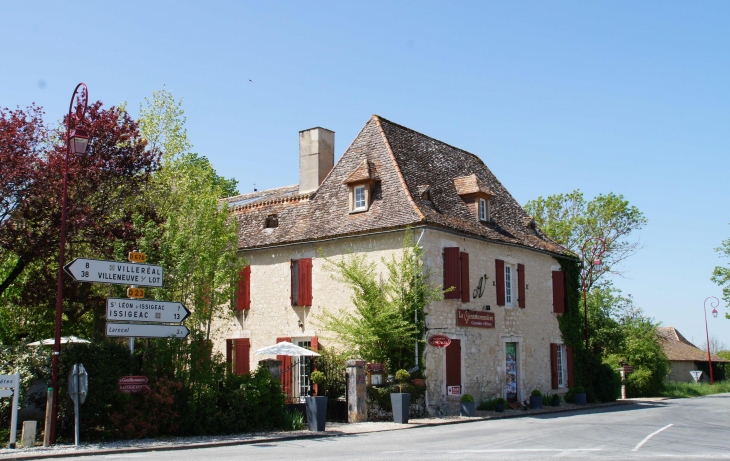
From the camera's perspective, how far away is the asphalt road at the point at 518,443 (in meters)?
12.3

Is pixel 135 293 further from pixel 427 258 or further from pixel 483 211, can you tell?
pixel 483 211

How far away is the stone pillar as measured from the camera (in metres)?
19.6

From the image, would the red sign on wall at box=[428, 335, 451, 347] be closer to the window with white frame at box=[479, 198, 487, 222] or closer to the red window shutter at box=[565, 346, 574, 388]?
the window with white frame at box=[479, 198, 487, 222]

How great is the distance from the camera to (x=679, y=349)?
49.1 metres

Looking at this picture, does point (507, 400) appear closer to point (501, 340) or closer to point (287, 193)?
point (501, 340)

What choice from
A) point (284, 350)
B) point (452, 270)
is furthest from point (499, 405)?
point (284, 350)

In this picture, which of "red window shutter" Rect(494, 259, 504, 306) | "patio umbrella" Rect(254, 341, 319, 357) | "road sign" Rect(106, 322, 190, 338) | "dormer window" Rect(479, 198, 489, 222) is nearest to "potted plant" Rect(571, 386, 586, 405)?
"red window shutter" Rect(494, 259, 504, 306)

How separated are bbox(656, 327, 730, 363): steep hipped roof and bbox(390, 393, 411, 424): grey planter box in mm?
30114

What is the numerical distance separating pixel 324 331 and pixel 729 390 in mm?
30853

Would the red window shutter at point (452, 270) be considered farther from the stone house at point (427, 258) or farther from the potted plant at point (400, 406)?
the potted plant at point (400, 406)

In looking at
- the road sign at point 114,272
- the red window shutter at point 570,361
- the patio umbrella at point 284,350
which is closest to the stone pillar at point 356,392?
the patio umbrella at point 284,350

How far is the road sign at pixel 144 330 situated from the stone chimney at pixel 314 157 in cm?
1191

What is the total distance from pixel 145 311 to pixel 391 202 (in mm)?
9831

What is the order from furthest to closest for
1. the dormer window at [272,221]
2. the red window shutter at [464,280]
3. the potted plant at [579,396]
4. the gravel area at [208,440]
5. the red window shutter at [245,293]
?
the potted plant at [579,396], the dormer window at [272,221], the red window shutter at [245,293], the red window shutter at [464,280], the gravel area at [208,440]
